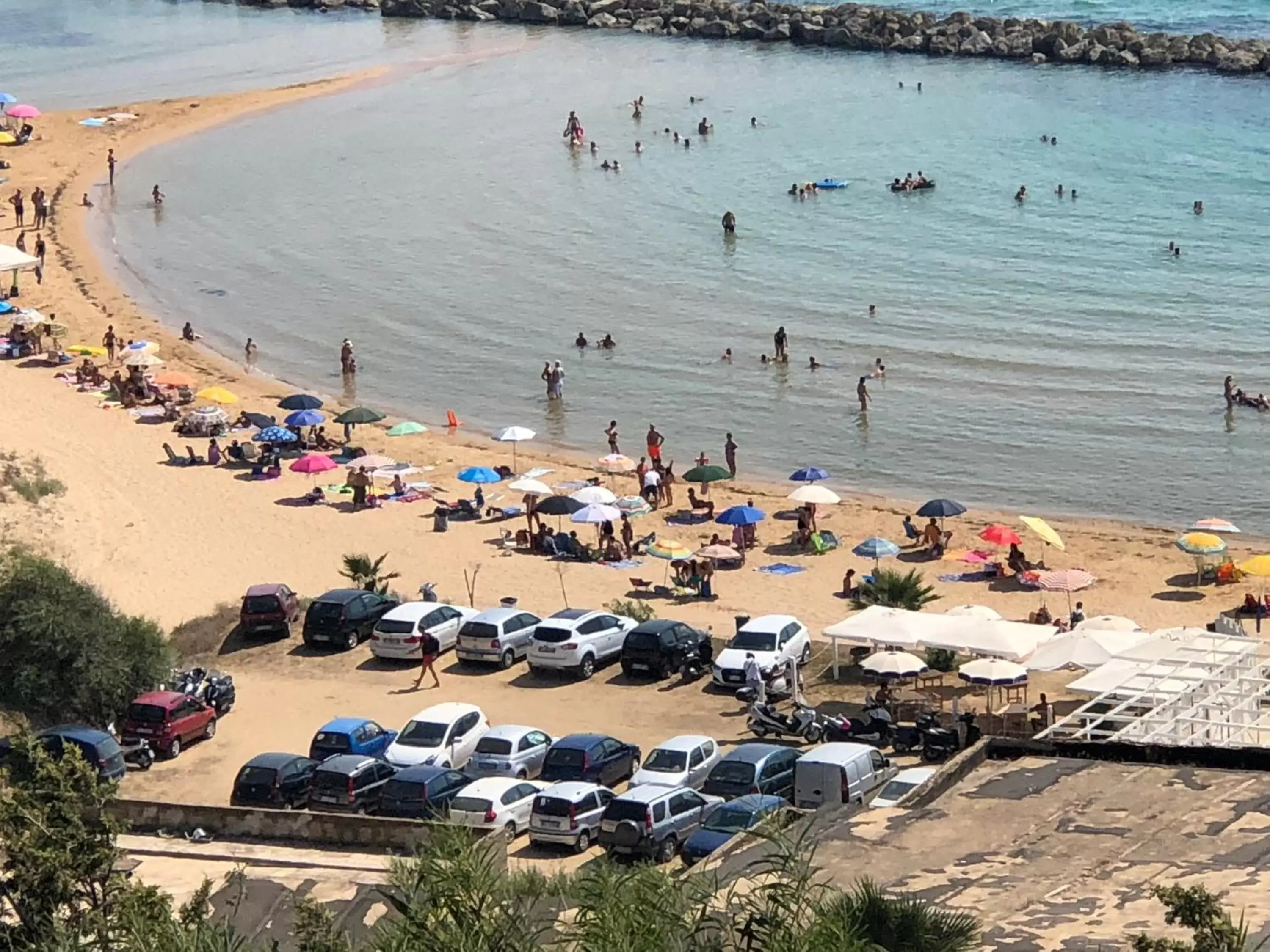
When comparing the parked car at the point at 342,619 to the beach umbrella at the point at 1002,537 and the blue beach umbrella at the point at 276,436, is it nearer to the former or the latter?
the blue beach umbrella at the point at 276,436

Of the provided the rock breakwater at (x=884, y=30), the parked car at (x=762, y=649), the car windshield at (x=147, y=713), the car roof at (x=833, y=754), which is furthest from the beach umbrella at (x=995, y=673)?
the rock breakwater at (x=884, y=30)

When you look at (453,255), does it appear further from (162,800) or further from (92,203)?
(162,800)

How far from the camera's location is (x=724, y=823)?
65.7ft

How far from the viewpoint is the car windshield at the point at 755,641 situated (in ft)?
87.3

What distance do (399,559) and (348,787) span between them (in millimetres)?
11119

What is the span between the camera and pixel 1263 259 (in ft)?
171

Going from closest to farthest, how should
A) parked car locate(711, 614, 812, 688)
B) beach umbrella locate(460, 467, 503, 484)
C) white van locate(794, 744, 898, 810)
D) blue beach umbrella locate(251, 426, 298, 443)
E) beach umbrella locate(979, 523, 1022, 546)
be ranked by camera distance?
white van locate(794, 744, 898, 810)
parked car locate(711, 614, 812, 688)
beach umbrella locate(979, 523, 1022, 546)
beach umbrella locate(460, 467, 503, 484)
blue beach umbrella locate(251, 426, 298, 443)

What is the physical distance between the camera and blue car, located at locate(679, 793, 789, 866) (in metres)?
19.5

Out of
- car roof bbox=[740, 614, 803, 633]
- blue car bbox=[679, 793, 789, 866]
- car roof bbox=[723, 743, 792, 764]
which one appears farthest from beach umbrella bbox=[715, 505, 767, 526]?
blue car bbox=[679, 793, 789, 866]

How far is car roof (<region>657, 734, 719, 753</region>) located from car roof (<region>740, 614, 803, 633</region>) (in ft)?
12.6

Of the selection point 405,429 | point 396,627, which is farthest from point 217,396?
point 396,627

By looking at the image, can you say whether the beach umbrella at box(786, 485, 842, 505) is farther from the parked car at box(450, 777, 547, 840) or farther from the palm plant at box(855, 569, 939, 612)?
the parked car at box(450, 777, 547, 840)

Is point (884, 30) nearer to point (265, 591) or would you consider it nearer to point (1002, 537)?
point (1002, 537)

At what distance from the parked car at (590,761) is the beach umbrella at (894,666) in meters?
4.02
